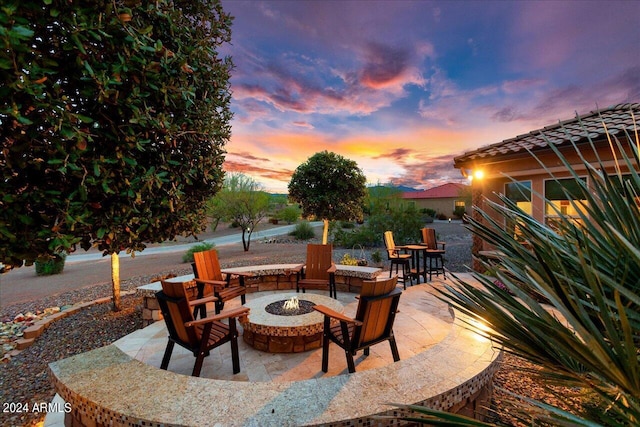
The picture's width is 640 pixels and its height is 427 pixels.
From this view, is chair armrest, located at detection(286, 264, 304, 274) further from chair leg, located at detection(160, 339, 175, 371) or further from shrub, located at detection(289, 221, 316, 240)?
shrub, located at detection(289, 221, 316, 240)

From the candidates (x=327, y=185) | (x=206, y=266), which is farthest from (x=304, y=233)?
(x=206, y=266)

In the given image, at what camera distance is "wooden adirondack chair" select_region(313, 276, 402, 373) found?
271 centimetres

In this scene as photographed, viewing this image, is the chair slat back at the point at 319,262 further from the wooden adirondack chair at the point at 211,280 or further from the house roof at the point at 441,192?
the house roof at the point at 441,192

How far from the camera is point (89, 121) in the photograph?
1.93 meters

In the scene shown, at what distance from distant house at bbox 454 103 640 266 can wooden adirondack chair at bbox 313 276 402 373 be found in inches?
123

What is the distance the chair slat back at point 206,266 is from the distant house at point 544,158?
5202 mm

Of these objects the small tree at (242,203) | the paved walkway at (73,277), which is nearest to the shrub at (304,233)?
the small tree at (242,203)

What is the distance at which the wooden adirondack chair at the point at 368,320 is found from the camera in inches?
107

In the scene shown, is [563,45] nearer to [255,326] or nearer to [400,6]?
[400,6]

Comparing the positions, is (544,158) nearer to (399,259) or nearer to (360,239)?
(399,259)

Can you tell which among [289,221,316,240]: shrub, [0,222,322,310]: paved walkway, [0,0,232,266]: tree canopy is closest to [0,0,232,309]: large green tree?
[0,0,232,266]: tree canopy

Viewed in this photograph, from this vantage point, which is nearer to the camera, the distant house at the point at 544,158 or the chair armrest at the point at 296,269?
the distant house at the point at 544,158

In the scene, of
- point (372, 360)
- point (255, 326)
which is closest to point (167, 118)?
point (255, 326)

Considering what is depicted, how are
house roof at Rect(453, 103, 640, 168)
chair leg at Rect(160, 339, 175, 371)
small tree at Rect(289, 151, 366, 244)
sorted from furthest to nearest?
1. small tree at Rect(289, 151, 366, 244)
2. house roof at Rect(453, 103, 640, 168)
3. chair leg at Rect(160, 339, 175, 371)
